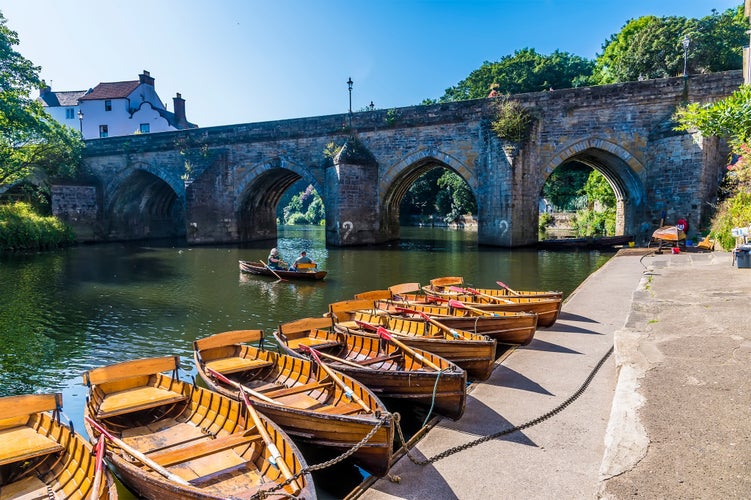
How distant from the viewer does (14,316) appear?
11453 mm

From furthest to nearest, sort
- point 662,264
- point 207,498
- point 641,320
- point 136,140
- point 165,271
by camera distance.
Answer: point 136,140 → point 165,271 → point 662,264 → point 641,320 → point 207,498

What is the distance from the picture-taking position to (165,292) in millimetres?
14227

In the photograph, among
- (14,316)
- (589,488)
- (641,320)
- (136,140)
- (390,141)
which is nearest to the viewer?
(589,488)

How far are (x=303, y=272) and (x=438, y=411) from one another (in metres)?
10.9

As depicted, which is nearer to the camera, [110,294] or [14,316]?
[14,316]

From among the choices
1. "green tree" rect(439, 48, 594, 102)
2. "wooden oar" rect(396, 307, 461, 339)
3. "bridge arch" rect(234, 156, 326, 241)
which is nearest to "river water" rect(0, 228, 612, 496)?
"wooden oar" rect(396, 307, 461, 339)

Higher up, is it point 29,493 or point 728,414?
point 728,414

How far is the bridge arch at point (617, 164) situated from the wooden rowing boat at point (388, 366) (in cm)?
1832

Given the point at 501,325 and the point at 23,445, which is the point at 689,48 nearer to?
the point at 501,325

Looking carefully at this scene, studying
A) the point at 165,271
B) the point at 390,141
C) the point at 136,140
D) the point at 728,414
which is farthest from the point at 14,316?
the point at 136,140

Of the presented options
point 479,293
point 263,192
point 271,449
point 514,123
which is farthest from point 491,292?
A: point 263,192

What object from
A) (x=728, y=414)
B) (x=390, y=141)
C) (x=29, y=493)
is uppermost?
(x=390, y=141)

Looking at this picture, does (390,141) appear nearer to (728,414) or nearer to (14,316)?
Answer: (14,316)

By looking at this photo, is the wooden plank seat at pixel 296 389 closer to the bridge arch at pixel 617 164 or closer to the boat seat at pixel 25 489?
the boat seat at pixel 25 489
